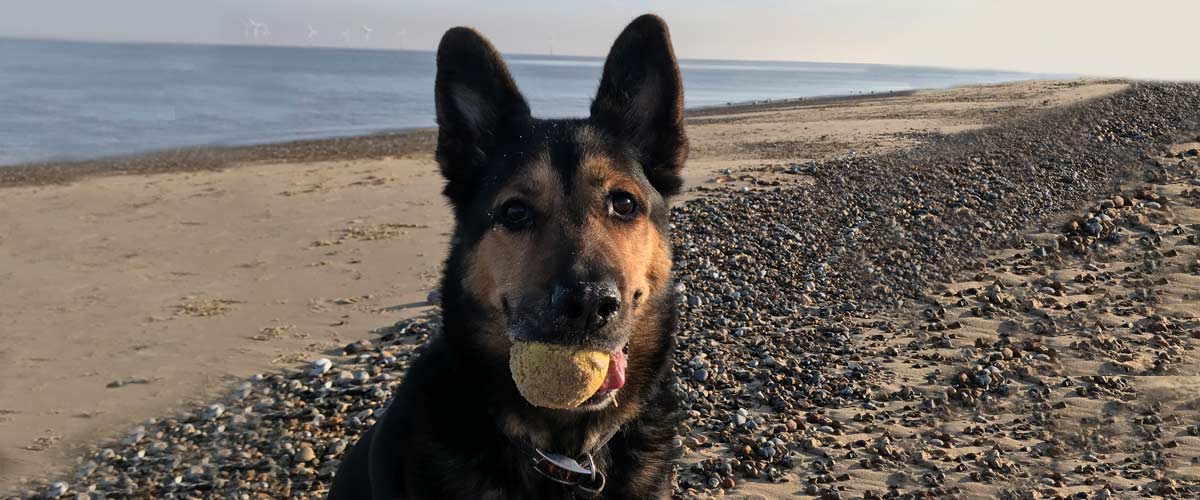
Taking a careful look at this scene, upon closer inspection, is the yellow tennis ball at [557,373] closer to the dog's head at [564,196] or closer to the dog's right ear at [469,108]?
the dog's head at [564,196]

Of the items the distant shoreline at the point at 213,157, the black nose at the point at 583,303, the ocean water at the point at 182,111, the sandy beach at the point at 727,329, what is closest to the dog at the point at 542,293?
the black nose at the point at 583,303

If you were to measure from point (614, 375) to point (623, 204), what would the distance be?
1025mm

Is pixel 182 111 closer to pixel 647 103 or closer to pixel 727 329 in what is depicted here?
pixel 727 329

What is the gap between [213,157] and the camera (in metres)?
27.9

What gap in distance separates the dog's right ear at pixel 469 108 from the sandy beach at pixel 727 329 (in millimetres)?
3248

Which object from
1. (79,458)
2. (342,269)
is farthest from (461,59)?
(342,269)

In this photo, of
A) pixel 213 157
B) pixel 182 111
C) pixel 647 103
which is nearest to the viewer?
pixel 647 103

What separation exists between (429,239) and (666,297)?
1094 cm

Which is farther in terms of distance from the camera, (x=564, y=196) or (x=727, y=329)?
(x=727, y=329)

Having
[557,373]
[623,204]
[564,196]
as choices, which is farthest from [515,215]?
[557,373]

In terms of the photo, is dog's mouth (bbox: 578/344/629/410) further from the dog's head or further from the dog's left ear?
the dog's left ear

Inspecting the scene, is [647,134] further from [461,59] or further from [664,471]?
[664,471]

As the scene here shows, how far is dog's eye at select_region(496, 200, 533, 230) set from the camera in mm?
4715

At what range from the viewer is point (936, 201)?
1515 cm
